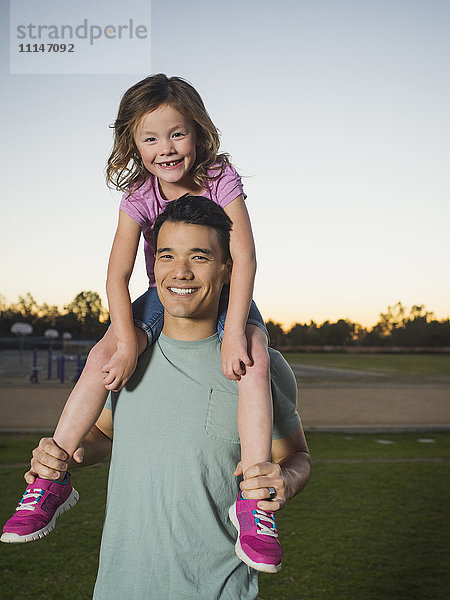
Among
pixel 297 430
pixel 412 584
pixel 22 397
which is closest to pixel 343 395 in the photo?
pixel 22 397

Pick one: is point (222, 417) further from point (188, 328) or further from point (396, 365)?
point (396, 365)

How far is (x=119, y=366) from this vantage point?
1.79 meters

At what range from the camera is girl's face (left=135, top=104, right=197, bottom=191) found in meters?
1.78

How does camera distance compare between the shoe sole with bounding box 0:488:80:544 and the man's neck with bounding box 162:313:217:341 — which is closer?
the shoe sole with bounding box 0:488:80:544

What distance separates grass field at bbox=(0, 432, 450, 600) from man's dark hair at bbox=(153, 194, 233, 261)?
303 centimetres

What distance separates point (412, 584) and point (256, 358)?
330 cm

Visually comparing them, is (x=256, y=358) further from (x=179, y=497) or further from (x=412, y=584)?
(x=412, y=584)

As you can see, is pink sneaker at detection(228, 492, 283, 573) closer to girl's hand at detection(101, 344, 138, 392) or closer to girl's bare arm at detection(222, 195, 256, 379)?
girl's bare arm at detection(222, 195, 256, 379)

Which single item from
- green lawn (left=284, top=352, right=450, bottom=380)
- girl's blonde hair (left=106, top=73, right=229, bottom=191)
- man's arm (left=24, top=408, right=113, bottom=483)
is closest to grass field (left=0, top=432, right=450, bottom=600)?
man's arm (left=24, top=408, right=113, bottom=483)

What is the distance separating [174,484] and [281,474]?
314mm

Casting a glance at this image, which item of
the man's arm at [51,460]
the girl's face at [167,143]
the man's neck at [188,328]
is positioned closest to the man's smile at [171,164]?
the girl's face at [167,143]

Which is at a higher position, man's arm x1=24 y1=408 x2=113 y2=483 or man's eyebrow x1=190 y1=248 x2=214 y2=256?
man's eyebrow x1=190 y1=248 x2=214 y2=256

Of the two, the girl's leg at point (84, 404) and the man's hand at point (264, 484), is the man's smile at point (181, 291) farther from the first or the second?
the man's hand at point (264, 484)

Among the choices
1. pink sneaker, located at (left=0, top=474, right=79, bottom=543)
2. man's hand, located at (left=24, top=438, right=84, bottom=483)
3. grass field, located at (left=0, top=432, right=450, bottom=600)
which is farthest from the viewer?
grass field, located at (left=0, top=432, right=450, bottom=600)
